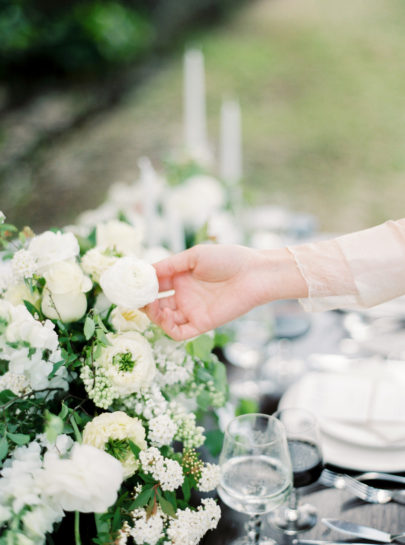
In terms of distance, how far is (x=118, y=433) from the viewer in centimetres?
88

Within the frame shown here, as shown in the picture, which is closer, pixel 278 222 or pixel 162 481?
pixel 162 481

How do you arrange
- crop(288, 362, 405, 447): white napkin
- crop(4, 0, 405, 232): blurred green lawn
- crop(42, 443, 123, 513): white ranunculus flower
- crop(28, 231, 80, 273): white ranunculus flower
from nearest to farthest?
crop(42, 443, 123, 513): white ranunculus flower < crop(28, 231, 80, 273): white ranunculus flower < crop(288, 362, 405, 447): white napkin < crop(4, 0, 405, 232): blurred green lawn

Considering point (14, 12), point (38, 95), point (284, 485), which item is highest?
point (14, 12)

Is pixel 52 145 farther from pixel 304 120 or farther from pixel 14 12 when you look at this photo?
pixel 304 120

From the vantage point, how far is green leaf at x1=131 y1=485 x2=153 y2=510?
2.83 feet

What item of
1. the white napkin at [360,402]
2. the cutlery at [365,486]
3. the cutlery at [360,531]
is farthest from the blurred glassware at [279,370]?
the cutlery at [360,531]

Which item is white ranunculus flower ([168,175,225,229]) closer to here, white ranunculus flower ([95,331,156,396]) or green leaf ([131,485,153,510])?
white ranunculus flower ([95,331,156,396])

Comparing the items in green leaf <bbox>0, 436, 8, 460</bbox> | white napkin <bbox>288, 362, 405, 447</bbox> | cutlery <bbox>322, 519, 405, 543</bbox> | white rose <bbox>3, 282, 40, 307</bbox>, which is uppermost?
white rose <bbox>3, 282, 40, 307</bbox>

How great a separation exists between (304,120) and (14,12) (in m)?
2.86

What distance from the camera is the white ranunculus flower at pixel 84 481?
30.1 inches

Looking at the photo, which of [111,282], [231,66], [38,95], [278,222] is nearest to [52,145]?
[38,95]

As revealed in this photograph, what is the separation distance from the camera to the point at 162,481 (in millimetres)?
857

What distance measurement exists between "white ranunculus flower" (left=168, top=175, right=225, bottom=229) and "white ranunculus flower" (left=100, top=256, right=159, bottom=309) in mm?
715

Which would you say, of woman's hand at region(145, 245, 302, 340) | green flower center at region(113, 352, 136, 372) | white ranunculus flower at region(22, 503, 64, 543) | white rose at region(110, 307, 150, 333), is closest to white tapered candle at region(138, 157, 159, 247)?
woman's hand at region(145, 245, 302, 340)
